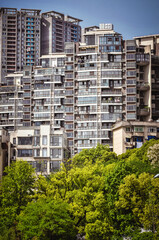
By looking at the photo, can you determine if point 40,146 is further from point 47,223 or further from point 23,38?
point 23,38

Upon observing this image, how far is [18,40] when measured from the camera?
17900 cm

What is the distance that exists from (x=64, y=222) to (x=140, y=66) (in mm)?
69425

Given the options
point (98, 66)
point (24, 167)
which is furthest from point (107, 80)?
point (24, 167)

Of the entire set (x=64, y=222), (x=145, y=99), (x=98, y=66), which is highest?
(x=98, y=66)

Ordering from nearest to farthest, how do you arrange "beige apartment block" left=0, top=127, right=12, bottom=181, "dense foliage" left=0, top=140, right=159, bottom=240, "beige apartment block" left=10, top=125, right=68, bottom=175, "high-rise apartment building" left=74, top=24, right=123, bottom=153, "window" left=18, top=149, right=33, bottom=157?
"dense foliage" left=0, top=140, right=159, bottom=240, "beige apartment block" left=0, top=127, right=12, bottom=181, "beige apartment block" left=10, top=125, right=68, bottom=175, "window" left=18, top=149, right=33, bottom=157, "high-rise apartment building" left=74, top=24, right=123, bottom=153

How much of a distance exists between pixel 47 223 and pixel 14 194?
9.58 metres

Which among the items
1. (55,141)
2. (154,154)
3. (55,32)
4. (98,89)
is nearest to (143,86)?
(98,89)

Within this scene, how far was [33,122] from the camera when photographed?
125 meters

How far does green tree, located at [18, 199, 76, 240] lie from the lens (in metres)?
54.2

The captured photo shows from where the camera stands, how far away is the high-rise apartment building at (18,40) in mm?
177625

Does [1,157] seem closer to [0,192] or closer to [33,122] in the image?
[0,192]

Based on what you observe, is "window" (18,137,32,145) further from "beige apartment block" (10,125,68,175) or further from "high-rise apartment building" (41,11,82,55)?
"high-rise apartment building" (41,11,82,55)

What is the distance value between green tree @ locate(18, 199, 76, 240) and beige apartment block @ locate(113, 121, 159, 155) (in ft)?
129

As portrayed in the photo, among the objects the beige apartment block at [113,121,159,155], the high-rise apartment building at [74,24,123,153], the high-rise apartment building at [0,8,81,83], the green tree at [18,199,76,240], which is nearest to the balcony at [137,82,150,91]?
the high-rise apartment building at [74,24,123,153]
